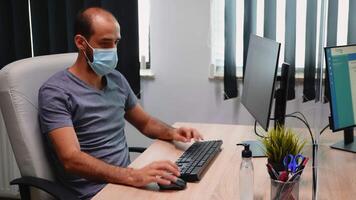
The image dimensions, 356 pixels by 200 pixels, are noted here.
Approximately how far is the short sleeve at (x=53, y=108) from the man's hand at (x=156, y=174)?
37cm

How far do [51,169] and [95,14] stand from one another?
0.64 metres

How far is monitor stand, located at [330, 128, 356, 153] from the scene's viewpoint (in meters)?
1.83

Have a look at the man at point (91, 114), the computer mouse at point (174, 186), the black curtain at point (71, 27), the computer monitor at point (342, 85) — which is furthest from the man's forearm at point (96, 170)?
the black curtain at point (71, 27)

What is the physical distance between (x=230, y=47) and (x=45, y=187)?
1.41 m

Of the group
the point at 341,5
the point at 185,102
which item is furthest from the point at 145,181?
the point at 341,5

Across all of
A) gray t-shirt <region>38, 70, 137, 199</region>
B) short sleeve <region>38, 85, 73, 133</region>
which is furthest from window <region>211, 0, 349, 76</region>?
short sleeve <region>38, 85, 73, 133</region>

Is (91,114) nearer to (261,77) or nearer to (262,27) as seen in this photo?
(261,77)

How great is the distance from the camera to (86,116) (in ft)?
5.98

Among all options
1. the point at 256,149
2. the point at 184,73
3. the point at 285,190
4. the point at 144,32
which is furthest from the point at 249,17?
the point at 285,190

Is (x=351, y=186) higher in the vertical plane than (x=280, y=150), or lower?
lower

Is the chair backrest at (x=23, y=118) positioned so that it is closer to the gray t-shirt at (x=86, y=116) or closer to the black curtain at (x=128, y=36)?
the gray t-shirt at (x=86, y=116)

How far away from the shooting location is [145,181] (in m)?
1.45

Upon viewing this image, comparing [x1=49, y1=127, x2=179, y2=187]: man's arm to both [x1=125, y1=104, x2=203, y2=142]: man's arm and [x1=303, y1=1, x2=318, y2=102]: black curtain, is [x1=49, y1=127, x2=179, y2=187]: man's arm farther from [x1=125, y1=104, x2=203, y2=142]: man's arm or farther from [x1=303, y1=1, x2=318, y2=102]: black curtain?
[x1=303, y1=1, x2=318, y2=102]: black curtain

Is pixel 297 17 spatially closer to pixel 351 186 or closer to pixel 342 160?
pixel 342 160
